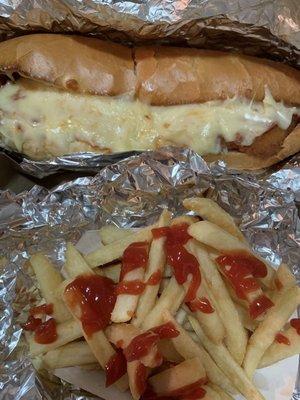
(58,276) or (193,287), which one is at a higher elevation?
(193,287)

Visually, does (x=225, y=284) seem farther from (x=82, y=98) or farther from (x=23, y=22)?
(x=23, y=22)

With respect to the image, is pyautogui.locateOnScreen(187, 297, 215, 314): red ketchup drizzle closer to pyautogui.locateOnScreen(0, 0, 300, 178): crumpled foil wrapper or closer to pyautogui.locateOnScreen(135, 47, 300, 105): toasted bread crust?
pyautogui.locateOnScreen(0, 0, 300, 178): crumpled foil wrapper

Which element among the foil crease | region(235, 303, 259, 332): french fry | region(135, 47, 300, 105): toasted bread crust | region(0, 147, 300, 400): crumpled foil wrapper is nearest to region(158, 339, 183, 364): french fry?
region(235, 303, 259, 332): french fry

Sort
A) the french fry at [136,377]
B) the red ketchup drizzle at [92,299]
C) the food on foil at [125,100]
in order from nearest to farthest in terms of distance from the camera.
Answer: the french fry at [136,377] < the red ketchup drizzle at [92,299] < the food on foil at [125,100]

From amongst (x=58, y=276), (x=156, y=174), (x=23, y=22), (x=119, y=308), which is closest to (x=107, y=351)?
(x=119, y=308)

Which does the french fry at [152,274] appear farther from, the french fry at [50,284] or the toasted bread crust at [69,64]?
the toasted bread crust at [69,64]

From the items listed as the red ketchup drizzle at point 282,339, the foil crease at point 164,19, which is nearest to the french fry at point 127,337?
the red ketchup drizzle at point 282,339
